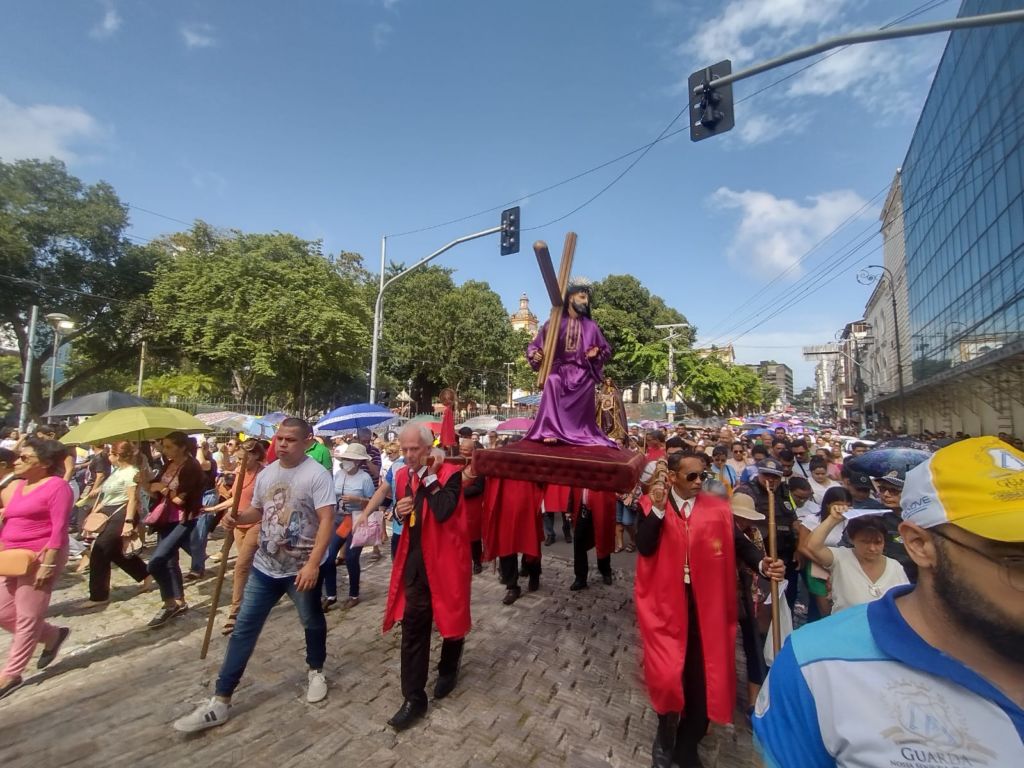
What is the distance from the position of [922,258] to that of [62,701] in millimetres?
37767

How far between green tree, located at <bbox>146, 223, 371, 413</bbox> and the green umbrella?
21892mm

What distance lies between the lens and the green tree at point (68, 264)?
987 inches

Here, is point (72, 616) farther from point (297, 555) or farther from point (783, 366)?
point (783, 366)

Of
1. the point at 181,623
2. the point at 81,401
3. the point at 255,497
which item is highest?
the point at 81,401

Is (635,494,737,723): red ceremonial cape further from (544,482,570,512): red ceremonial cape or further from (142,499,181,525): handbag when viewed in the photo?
(142,499,181,525): handbag

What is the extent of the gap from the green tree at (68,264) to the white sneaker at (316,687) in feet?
87.3

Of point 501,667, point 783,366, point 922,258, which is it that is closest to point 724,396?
point 922,258

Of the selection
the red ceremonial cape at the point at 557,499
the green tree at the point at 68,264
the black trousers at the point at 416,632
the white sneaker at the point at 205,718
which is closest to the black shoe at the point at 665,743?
the black trousers at the point at 416,632

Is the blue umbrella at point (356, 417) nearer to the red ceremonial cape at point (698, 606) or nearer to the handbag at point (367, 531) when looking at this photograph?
the handbag at point (367, 531)

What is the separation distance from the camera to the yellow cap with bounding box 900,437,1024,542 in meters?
1.06

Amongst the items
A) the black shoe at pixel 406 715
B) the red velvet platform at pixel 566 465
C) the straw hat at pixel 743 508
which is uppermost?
the red velvet platform at pixel 566 465

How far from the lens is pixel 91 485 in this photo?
8.27m

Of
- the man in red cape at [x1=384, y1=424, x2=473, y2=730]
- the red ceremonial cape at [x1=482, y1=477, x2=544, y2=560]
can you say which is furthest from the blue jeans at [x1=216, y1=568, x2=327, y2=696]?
the red ceremonial cape at [x1=482, y1=477, x2=544, y2=560]

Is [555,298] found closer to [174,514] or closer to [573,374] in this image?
[573,374]
